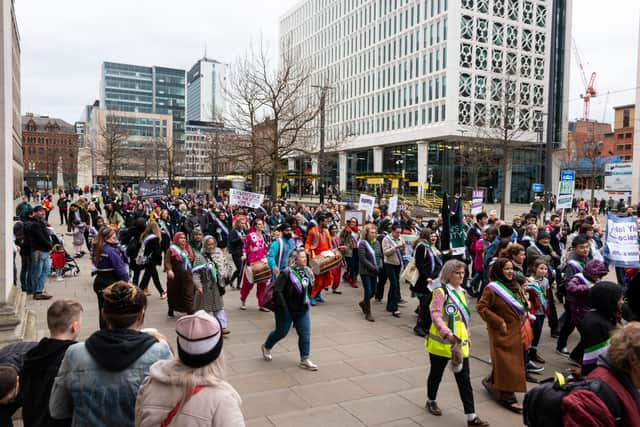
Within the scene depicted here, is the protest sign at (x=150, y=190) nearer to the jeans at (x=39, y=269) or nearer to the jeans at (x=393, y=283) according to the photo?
the jeans at (x=39, y=269)

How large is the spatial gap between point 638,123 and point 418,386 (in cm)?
3942

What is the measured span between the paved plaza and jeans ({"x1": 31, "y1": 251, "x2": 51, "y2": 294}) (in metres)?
0.32

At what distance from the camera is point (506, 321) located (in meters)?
5.42

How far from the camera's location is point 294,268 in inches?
267

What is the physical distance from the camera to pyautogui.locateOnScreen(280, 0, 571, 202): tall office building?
53.9 meters

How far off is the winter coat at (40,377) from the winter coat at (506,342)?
4.13m

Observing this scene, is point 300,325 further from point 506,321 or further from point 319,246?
point 319,246

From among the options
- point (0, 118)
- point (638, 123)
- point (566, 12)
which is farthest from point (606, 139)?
point (0, 118)

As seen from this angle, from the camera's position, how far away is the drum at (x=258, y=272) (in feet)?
29.3

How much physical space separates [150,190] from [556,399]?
21059mm

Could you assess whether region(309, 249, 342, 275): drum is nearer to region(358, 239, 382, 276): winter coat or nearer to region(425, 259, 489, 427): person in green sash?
region(358, 239, 382, 276): winter coat

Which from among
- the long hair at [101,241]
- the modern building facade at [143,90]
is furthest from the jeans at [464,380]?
the modern building facade at [143,90]

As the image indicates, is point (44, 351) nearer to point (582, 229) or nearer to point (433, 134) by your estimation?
point (582, 229)

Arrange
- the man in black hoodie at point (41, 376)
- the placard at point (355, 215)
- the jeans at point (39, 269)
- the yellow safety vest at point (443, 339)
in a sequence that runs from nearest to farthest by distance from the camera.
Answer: the man in black hoodie at point (41, 376) < the yellow safety vest at point (443, 339) < the jeans at point (39, 269) < the placard at point (355, 215)
